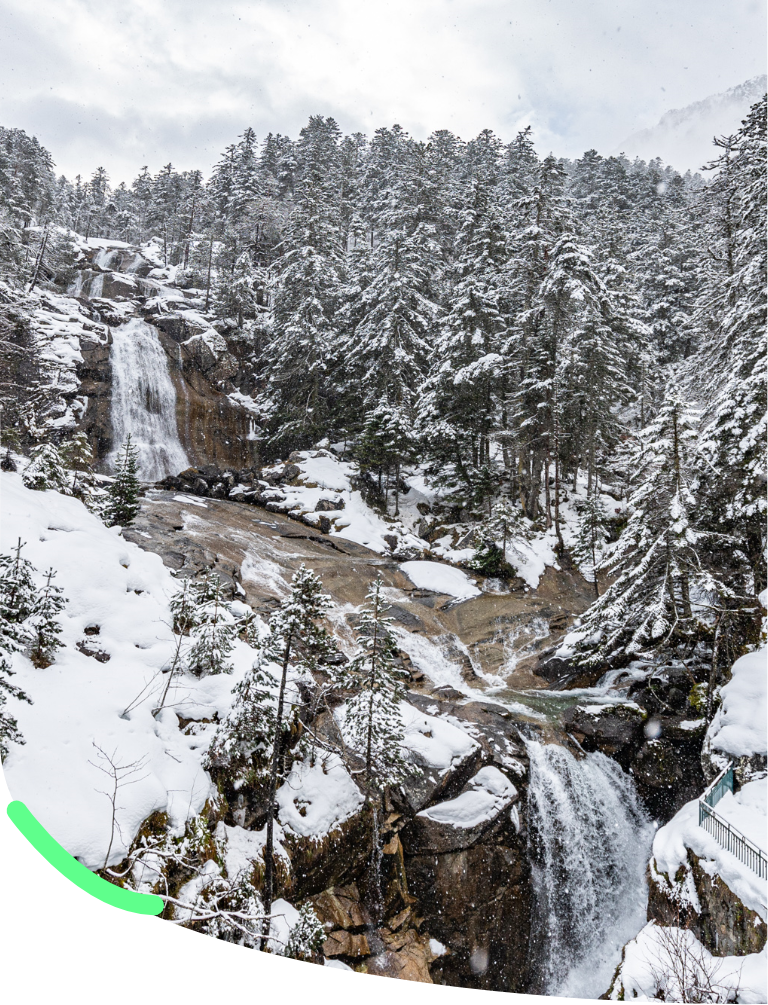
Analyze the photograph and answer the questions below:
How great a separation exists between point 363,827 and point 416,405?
17699mm

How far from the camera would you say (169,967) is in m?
1.82

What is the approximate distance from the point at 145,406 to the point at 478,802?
2137 centimetres

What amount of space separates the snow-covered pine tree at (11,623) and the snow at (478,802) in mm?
6362

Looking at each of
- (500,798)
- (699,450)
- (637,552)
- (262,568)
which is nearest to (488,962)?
(500,798)

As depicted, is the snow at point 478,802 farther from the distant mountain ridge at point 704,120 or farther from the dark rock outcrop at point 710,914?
the distant mountain ridge at point 704,120

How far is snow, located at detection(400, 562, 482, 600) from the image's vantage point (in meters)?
16.1

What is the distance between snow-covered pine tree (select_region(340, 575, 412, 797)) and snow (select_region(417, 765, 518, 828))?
101cm

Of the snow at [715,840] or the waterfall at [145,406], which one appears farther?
the waterfall at [145,406]

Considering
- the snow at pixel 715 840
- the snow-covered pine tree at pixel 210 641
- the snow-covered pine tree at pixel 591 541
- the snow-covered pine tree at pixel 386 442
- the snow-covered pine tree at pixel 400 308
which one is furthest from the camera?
the snow-covered pine tree at pixel 400 308

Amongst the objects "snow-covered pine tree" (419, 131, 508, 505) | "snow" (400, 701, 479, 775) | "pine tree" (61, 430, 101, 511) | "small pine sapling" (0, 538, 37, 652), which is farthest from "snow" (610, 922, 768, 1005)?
"snow-covered pine tree" (419, 131, 508, 505)

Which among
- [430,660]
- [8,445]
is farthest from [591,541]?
[8,445]

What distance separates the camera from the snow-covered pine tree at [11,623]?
2.39 metres

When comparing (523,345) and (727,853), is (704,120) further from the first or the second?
Result: (523,345)

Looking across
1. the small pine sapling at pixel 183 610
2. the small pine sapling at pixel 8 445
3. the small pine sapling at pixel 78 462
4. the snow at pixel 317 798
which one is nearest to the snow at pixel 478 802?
the snow at pixel 317 798
